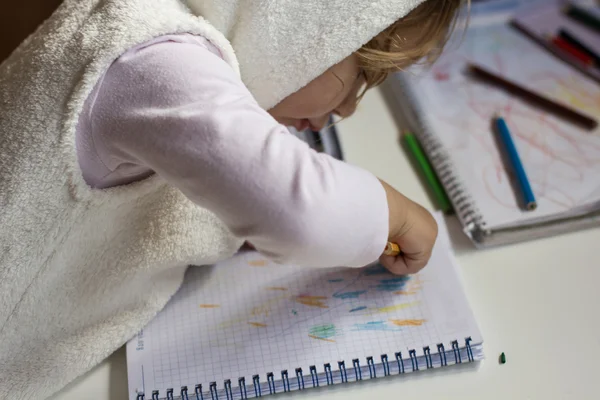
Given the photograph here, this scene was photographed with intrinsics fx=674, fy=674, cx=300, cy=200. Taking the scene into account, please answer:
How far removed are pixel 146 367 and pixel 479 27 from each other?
23.9 inches

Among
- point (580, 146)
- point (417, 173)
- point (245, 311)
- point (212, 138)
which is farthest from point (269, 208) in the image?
point (580, 146)

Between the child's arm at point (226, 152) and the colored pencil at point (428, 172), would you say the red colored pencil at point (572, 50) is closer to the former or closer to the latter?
the colored pencil at point (428, 172)

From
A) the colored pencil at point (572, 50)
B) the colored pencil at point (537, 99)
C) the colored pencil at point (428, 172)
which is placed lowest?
the colored pencil at point (428, 172)

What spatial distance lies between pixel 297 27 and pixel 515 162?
1.05ft

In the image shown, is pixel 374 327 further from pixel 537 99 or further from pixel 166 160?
pixel 537 99

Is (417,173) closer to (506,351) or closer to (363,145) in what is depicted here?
(363,145)

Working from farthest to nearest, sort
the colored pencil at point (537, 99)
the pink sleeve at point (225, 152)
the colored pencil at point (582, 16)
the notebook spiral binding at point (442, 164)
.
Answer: the colored pencil at point (582, 16)
the colored pencil at point (537, 99)
the notebook spiral binding at point (442, 164)
the pink sleeve at point (225, 152)

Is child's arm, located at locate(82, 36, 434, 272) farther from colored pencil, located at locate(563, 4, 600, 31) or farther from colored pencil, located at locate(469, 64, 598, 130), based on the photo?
colored pencil, located at locate(563, 4, 600, 31)

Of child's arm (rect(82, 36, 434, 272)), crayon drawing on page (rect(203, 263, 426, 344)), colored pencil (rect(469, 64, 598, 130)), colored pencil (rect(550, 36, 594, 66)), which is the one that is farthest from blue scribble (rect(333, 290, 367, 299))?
colored pencil (rect(550, 36, 594, 66))

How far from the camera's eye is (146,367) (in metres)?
0.57

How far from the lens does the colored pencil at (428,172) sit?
2.27 feet

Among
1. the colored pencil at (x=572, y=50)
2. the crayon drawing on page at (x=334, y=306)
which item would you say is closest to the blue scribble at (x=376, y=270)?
the crayon drawing on page at (x=334, y=306)

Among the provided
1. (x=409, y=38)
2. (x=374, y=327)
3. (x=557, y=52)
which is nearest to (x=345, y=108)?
(x=409, y=38)

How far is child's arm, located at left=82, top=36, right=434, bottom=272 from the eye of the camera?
43cm
